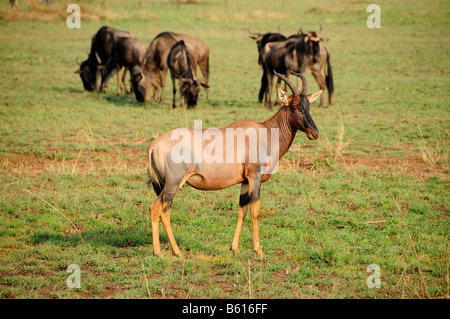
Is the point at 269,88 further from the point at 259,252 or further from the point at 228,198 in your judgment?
the point at 259,252

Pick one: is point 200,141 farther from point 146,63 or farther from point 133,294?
point 146,63

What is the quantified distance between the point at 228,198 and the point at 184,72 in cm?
816

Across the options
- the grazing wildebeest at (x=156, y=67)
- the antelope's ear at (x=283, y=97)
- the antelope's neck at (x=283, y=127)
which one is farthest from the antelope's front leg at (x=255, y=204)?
the grazing wildebeest at (x=156, y=67)

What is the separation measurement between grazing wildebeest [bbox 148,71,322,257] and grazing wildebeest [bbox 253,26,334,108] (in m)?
9.04

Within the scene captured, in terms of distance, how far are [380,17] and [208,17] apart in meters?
9.90

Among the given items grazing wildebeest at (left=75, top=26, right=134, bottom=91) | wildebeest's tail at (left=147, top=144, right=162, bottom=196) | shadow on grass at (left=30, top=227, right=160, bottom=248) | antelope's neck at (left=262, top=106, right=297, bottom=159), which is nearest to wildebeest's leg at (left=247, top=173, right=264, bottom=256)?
antelope's neck at (left=262, top=106, right=297, bottom=159)

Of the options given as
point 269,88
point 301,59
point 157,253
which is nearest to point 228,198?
point 157,253

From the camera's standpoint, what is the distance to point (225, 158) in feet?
21.0

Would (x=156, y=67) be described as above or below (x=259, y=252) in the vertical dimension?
above

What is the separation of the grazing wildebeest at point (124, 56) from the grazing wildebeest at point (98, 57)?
209 millimetres

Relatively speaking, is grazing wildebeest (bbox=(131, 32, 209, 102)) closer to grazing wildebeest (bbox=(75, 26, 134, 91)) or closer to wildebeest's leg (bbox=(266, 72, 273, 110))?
grazing wildebeest (bbox=(75, 26, 134, 91))

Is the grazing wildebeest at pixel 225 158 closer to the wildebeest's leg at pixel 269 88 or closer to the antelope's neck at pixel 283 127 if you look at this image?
the antelope's neck at pixel 283 127

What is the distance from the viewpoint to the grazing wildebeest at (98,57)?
728 inches

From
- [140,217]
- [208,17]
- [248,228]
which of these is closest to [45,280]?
[140,217]
